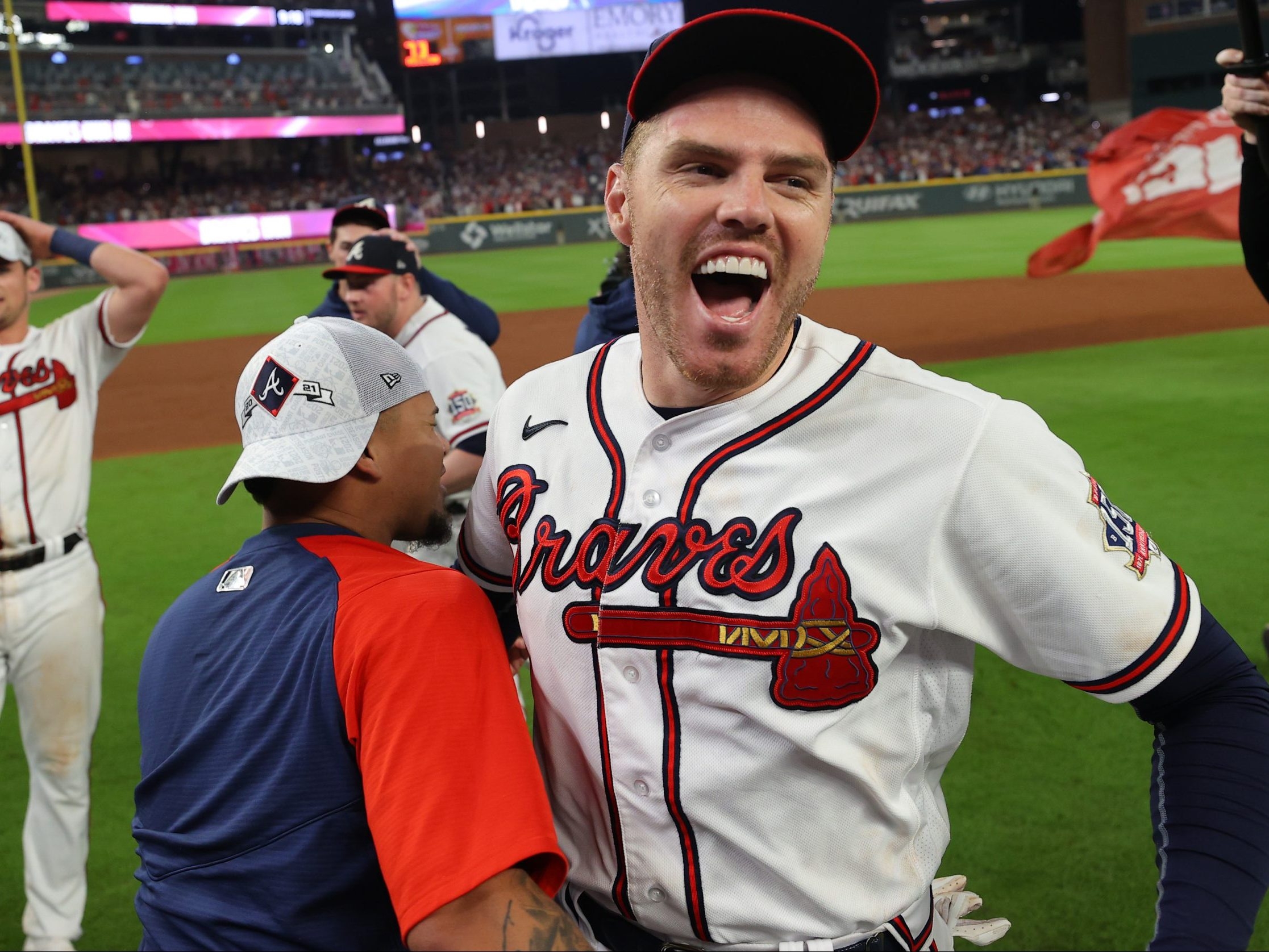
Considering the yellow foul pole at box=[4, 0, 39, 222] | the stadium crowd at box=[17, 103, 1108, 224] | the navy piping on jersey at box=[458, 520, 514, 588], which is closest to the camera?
the navy piping on jersey at box=[458, 520, 514, 588]

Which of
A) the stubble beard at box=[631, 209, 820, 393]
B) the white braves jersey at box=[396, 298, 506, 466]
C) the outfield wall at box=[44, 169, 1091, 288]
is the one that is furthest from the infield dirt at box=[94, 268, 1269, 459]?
the outfield wall at box=[44, 169, 1091, 288]

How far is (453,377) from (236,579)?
3.09m

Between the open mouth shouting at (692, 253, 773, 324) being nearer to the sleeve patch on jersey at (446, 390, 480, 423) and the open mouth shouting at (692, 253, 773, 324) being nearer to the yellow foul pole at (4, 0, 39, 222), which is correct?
the sleeve patch on jersey at (446, 390, 480, 423)

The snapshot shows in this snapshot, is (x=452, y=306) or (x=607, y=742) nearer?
(x=607, y=742)

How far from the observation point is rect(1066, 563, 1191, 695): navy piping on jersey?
4.93ft

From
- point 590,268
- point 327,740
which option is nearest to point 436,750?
point 327,740

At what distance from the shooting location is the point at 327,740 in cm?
161

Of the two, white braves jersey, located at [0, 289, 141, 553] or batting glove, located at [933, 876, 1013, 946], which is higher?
white braves jersey, located at [0, 289, 141, 553]

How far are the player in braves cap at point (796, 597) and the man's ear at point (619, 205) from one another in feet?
0.20

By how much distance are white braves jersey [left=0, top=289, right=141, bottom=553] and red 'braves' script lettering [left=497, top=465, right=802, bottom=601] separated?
2965mm

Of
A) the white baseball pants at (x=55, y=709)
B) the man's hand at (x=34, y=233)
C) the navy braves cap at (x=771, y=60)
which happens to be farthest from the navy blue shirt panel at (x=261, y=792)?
the man's hand at (x=34, y=233)

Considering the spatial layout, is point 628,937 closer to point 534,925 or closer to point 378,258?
point 534,925

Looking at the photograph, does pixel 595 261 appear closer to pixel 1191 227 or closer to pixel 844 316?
pixel 844 316

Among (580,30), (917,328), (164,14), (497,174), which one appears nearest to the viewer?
(917,328)
